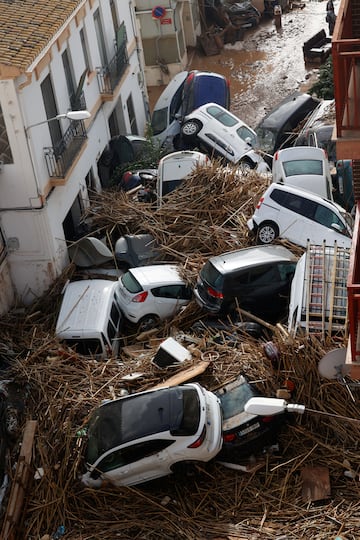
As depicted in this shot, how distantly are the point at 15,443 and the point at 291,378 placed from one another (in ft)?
15.4

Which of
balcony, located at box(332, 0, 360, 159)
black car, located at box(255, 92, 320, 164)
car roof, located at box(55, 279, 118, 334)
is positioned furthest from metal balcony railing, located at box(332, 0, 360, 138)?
black car, located at box(255, 92, 320, 164)

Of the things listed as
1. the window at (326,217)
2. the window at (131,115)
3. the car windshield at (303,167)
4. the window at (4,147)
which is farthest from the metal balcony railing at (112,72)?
the window at (326,217)

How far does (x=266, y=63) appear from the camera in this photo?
122 ft

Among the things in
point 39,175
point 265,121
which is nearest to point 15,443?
point 39,175

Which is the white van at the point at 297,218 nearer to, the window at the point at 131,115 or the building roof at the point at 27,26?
the building roof at the point at 27,26

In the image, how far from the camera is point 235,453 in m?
14.3

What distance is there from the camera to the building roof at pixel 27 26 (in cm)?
1786

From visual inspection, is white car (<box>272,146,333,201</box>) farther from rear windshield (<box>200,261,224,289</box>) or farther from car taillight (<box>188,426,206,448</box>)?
car taillight (<box>188,426,206,448</box>)

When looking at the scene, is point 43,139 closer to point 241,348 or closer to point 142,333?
point 142,333

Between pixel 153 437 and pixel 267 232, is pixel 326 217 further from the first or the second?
pixel 153 437

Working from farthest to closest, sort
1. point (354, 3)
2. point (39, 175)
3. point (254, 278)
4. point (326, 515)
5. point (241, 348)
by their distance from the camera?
point (39, 175) → point (254, 278) → point (241, 348) → point (326, 515) → point (354, 3)

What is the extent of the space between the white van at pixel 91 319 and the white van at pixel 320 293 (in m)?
3.60

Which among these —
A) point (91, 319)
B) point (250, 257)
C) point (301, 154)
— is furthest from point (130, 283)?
point (301, 154)

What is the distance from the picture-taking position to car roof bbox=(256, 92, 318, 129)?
86.2ft
